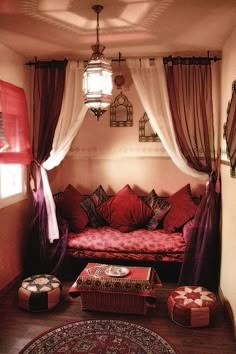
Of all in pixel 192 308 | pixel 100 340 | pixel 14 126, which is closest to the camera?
pixel 100 340

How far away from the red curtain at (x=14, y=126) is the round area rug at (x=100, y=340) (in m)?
1.70

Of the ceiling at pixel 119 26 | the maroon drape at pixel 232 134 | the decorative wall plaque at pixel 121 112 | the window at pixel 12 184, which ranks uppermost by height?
the ceiling at pixel 119 26

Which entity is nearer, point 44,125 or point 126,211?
point 44,125

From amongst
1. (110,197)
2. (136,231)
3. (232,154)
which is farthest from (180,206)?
(232,154)

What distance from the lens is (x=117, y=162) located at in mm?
4676

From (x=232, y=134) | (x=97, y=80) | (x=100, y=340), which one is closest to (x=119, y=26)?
(x=97, y=80)

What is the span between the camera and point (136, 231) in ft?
14.0

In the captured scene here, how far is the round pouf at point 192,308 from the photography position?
9.95ft

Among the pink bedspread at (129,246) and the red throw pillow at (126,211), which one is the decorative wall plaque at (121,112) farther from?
the pink bedspread at (129,246)

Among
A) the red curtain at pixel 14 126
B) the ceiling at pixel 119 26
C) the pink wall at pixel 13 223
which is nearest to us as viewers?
the ceiling at pixel 119 26

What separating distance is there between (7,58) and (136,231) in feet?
8.13

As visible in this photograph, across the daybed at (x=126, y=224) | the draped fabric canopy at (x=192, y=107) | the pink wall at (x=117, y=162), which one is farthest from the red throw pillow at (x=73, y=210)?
the draped fabric canopy at (x=192, y=107)

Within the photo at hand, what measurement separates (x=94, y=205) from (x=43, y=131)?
1154 mm

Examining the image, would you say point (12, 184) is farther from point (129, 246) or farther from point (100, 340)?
point (100, 340)
